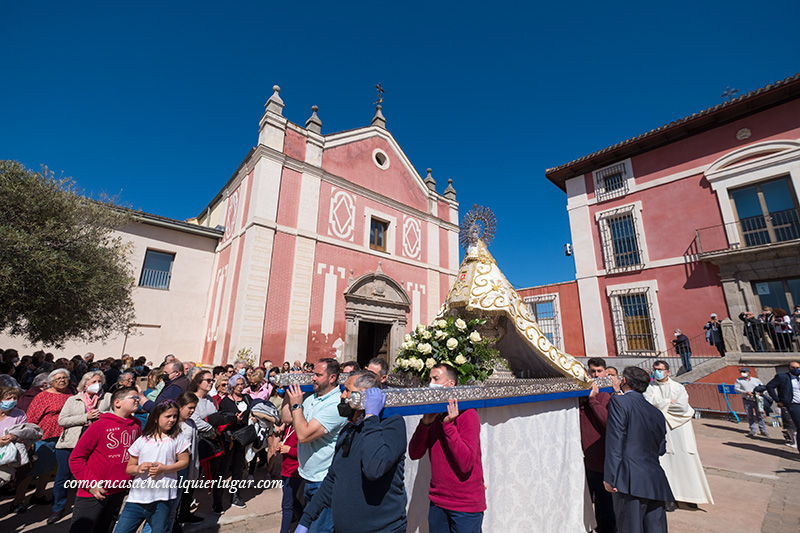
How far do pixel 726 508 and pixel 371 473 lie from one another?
191 inches

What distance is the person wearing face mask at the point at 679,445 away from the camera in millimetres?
3906

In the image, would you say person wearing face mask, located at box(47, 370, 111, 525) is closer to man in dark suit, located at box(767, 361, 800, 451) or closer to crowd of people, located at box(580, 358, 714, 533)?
crowd of people, located at box(580, 358, 714, 533)

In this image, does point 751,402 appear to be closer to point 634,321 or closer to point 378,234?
point 634,321

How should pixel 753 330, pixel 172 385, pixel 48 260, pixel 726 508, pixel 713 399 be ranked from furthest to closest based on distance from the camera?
pixel 753 330
pixel 713 399
pixel 48 260
pixel 172 385
pixel 726 508

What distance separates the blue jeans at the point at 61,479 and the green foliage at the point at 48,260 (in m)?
3.82

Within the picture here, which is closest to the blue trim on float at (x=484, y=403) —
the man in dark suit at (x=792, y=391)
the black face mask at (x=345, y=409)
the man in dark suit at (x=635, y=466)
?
the black face mask at (x=345, y=409)

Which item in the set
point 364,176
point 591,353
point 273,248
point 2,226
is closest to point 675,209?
point 591,353

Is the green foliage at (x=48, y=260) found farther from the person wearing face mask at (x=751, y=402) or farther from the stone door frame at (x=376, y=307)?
the person wearing face mask at (x=751, y=402)

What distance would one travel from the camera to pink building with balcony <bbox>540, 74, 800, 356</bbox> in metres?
10.0

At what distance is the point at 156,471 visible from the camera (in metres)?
2.45

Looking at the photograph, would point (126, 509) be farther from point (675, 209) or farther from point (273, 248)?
point (675, 209)

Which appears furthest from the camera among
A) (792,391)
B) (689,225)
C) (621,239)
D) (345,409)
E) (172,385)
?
(621,239)

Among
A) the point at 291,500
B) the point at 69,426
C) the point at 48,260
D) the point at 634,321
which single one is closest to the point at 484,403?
the point at 291,500

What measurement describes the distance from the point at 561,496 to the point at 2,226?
29.9 feet
